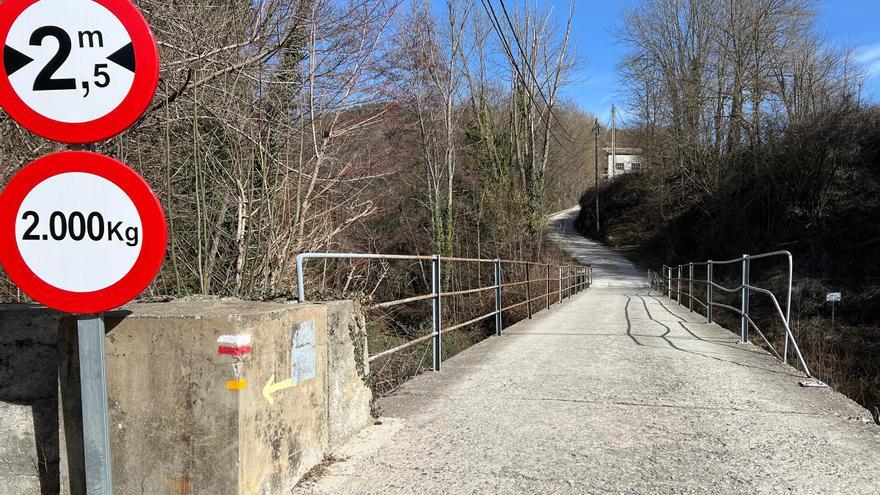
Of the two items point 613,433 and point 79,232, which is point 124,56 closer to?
point 79,232

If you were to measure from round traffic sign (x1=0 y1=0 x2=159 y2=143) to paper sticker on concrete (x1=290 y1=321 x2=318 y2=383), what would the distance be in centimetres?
132

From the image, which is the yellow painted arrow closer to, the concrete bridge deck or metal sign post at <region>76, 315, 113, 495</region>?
the concrete bridge deck

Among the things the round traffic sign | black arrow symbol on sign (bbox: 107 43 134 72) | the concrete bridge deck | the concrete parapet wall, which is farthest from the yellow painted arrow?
black arrow symbol on sign (bbox: 107 43 134 72)

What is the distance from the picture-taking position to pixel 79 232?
187 cm

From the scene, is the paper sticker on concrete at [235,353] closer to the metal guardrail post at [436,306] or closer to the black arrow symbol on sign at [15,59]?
the black arrow symbol on sign at [15,59]

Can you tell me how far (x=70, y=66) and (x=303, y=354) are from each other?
161cm

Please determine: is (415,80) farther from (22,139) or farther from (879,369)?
(22,139)

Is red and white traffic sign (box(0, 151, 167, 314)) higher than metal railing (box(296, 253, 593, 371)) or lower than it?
higher

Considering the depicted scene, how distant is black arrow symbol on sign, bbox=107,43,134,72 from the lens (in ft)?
6.18

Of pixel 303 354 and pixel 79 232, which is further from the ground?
pixel 79 232

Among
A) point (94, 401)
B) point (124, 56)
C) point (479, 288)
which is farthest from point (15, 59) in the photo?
point (479, 288)

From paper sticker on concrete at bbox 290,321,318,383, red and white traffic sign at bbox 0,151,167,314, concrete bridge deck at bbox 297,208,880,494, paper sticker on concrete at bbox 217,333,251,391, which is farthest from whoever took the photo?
concrete bridge deck at bbox 297,208,880,494

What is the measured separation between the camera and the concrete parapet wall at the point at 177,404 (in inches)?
94.2

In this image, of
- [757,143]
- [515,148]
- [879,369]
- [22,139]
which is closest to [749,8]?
[757,143]
